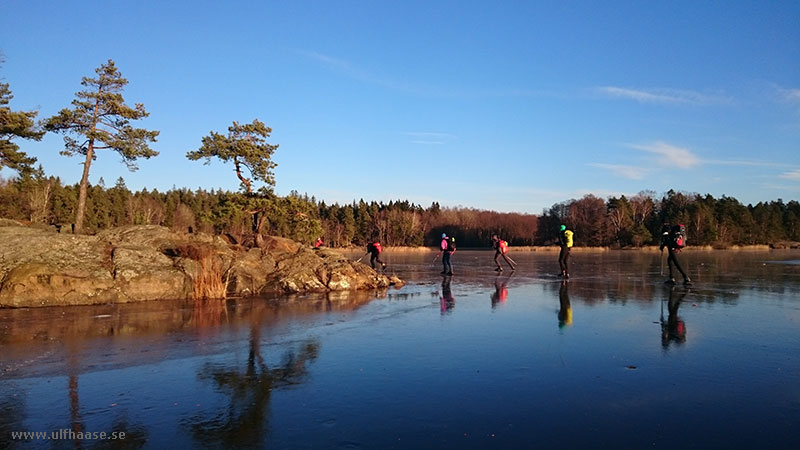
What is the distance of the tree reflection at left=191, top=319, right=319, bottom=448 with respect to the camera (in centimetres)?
473

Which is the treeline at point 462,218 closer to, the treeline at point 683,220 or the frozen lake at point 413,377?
the treeline at point 683,220

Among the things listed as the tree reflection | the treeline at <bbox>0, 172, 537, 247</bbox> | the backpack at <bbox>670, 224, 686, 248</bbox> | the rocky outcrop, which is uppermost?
the treeline at <bbox>0, 172, 537, 247</bbox>

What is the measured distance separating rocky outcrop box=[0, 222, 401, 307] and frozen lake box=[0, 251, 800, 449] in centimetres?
182

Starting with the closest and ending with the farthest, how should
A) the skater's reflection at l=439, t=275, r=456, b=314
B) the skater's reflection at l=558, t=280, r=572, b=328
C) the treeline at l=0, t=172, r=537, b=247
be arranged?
the skater's reflection at l=558, t=280, r=572, b=328 → the skater's reflection at l=439, t=275, r=456, b=314 → the treeline at l=0, t=172, r=537, b=247

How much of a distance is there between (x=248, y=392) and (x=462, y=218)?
417 ft

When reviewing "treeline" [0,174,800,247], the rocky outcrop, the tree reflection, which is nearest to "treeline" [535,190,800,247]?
"treeline" [0,174,800,247]

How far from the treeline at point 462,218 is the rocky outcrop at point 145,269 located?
1760 inches

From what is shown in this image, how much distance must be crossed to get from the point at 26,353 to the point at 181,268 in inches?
332

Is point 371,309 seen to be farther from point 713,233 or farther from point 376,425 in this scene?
point 713,233

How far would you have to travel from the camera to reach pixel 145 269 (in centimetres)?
1602

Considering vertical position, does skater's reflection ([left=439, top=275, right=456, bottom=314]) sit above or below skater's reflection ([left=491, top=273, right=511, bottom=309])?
below

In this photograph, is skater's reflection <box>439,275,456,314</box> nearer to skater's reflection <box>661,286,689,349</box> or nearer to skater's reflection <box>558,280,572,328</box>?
skater's reflection <box>558,280,572,328</box>

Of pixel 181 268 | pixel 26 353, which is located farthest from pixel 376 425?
pixel 181 268

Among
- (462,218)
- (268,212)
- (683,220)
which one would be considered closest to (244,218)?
(268,212)
